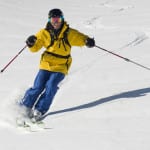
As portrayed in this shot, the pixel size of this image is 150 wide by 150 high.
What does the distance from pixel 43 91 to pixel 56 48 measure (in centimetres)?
64

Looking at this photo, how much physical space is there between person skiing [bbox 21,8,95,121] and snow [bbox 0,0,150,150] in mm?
216

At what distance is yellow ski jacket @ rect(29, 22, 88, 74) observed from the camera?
7.16 metres

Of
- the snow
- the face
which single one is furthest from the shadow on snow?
the face

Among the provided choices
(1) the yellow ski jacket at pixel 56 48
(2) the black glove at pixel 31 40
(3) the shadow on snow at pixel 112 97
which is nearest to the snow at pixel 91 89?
(3) the shadow on snow at pixel 112 97

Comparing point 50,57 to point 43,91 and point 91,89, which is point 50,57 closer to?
point 43,91

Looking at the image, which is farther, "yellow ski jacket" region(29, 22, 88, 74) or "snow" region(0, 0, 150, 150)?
"yellow ski jacket" region(29, 22, 88, 74)

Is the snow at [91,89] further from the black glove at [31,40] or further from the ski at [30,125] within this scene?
the black glove at [31,40]

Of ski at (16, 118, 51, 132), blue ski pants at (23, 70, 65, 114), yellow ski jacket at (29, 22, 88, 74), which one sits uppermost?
yellow ski jacket at (29, 22, 88, 74)

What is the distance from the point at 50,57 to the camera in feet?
23.7

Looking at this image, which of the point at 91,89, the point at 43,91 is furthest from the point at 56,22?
the point at 91,89

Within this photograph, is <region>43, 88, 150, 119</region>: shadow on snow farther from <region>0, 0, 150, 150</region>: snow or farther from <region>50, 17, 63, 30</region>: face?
<region>50, 17, 63, 30</region>: face

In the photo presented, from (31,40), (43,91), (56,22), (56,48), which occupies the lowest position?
(43,91)

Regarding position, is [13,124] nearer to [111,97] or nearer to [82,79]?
[111,97]

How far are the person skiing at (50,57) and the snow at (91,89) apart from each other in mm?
216
